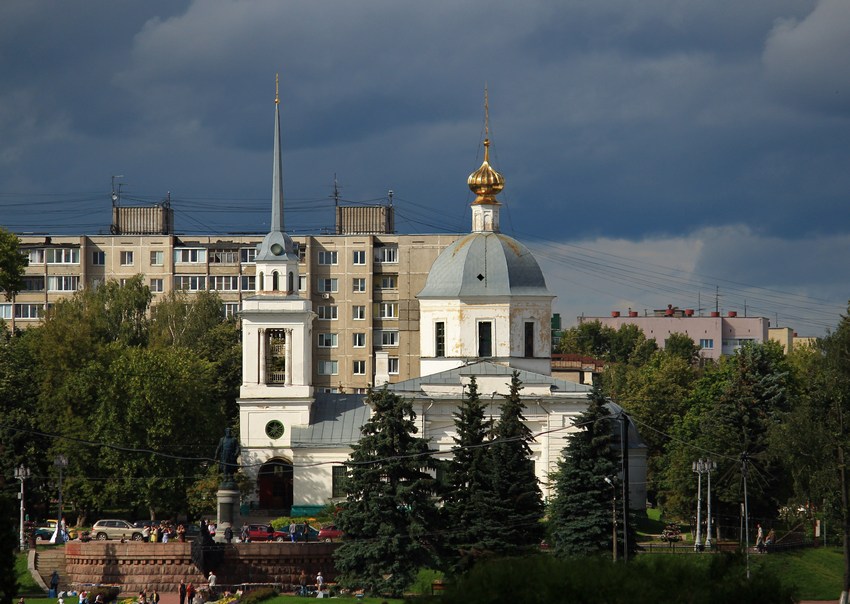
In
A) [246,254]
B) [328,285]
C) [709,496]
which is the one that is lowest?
[709,496]

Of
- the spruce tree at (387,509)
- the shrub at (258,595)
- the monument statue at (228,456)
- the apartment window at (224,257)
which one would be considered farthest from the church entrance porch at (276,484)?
the apartment window at (224,257)

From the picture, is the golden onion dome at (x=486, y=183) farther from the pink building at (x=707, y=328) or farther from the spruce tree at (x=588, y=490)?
the pink building at (x=707, y=328)

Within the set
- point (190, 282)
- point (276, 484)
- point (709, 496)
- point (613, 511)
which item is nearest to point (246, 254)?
point (190, 282)

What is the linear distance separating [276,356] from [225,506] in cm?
1344

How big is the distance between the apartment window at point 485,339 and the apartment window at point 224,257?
3604 centimetres

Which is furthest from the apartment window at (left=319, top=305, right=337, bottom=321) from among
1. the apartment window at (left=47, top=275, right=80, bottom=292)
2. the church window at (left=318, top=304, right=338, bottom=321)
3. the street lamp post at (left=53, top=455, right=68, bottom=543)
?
the street lamp post at (left=53, top=455, right=68, bottom=543)

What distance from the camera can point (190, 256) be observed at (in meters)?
106

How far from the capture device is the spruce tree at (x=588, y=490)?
56.9 metres

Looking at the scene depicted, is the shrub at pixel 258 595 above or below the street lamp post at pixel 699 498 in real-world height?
below

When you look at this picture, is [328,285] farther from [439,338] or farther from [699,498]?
[699,498]

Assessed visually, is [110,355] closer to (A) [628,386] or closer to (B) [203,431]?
(B) [203,431]

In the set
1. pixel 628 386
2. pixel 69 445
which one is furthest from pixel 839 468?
pixel 628 386

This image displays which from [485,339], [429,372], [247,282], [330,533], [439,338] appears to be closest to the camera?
[330,533]

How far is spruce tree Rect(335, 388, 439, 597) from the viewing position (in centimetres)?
5509
